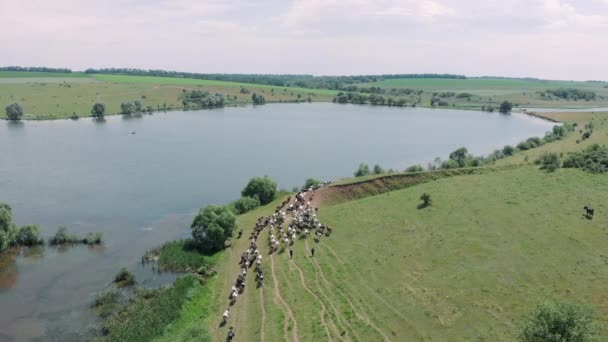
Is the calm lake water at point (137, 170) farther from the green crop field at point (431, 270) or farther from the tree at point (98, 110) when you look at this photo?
the green crop field at point (431, 270)

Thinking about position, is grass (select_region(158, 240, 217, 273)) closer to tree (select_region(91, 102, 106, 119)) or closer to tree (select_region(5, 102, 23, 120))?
tree (select_region(5, 102, 23, 120))

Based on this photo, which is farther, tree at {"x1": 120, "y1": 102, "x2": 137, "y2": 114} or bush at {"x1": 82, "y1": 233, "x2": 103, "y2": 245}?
tree at {"x1": 120, "y1": 102, "x2": 137, "y2": 114}

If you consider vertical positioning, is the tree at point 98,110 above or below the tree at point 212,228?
above

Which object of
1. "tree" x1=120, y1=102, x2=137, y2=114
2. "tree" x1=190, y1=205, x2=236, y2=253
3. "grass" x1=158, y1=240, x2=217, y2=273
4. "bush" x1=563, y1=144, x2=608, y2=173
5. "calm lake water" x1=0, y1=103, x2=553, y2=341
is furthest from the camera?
"tree" x1=120, y1=102, x2=137, y2=114

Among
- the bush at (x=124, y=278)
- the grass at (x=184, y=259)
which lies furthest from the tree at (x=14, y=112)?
the bush at (x=124, y=278)

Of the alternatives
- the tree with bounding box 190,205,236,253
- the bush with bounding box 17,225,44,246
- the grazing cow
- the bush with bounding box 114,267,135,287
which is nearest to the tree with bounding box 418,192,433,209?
the grazing cow

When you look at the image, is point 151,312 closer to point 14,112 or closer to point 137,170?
point 137,170
